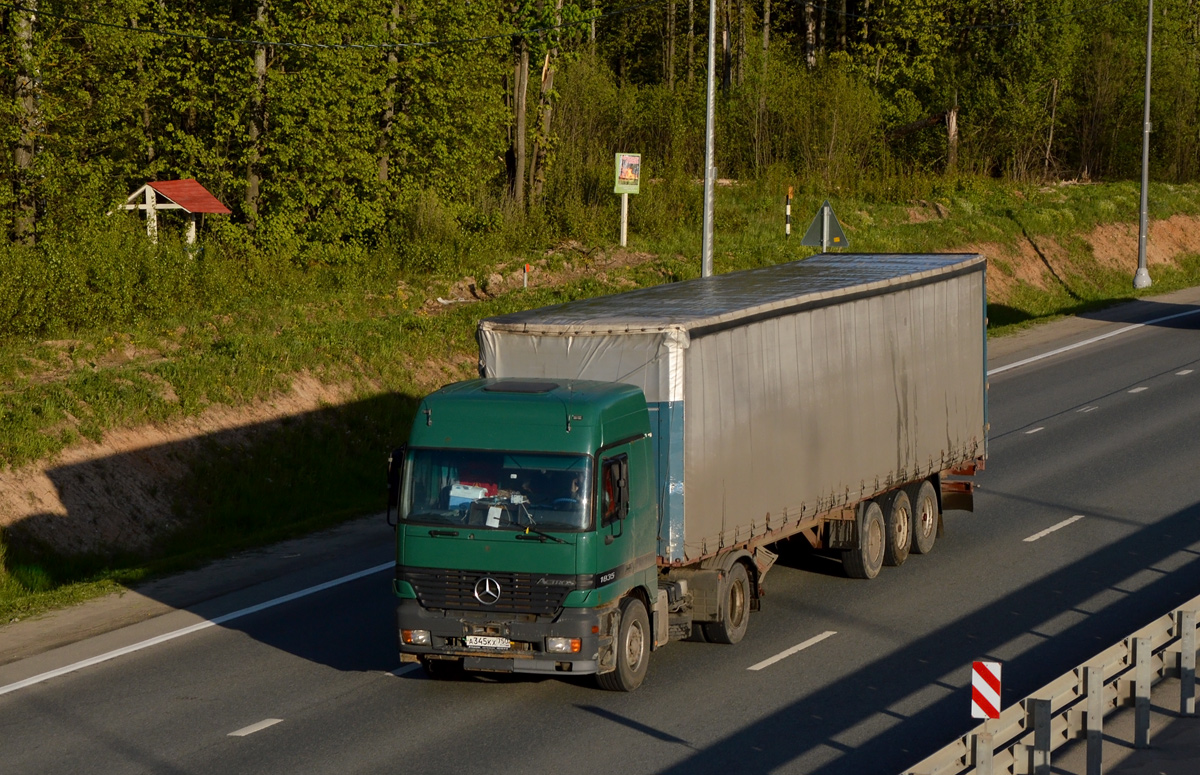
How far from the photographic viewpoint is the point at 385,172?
36375mm

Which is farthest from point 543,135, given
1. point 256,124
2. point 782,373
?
point 782,373

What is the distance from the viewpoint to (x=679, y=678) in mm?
12883

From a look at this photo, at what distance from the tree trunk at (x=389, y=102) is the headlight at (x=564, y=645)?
25.7 metres

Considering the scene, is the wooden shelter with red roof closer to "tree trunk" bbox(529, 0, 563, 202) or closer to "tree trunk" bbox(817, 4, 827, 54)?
"tree trunk" bbox(529, 0, 563, 202)

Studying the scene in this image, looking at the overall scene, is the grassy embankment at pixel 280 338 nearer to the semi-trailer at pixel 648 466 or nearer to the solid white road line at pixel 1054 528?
the semi-trailer at pixel 648 466

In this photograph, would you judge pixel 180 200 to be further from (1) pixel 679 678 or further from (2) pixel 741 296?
(1) pixel 679 678

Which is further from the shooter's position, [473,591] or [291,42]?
[291,42]

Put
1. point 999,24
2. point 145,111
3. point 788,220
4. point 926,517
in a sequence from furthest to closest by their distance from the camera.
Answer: point 999,24
point 788,220
point 145,111
point 926,517

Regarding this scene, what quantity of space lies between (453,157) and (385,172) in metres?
1.81

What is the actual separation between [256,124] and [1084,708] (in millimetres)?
27877

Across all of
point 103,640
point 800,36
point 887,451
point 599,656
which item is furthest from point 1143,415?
point 800,36

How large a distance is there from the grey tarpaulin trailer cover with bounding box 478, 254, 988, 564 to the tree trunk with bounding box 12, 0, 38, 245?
17038 mm

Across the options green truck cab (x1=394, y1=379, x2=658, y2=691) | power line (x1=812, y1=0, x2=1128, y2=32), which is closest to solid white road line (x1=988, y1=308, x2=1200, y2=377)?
green truck cab (x1=394, y1=379, x2=658, y2=691)

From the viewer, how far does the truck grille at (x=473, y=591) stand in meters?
11.6
